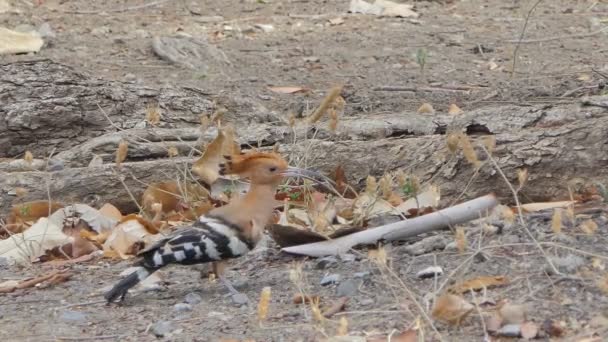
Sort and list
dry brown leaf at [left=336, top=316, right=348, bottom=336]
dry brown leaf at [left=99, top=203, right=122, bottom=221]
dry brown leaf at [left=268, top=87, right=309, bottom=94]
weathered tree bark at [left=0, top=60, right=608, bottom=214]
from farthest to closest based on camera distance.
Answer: dry brown leaf at [left=268, top=87, right=309, bottom=94]
dry brown leaf at [left=99, top=203, right=122, bottom=221]
weathered tree bark at [left=0, top=60, right=608, bottom=214]
dry brown leaf at [left=336, top=316, right=348, bottom=336]

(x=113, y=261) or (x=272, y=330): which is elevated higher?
(x=272, y=330)

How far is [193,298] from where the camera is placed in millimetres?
4613

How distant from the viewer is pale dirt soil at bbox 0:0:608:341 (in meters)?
4.14

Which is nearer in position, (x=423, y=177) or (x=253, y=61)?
(x=423, y=177)

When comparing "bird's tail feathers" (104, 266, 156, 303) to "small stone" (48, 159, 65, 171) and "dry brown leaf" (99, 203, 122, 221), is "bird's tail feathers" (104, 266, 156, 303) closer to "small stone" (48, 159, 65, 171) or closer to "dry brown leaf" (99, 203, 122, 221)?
"dry brown leaf" (99, 203, 122, 221)

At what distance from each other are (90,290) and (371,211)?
46.5 inches

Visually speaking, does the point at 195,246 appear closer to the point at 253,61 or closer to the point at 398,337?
the point at 398,337

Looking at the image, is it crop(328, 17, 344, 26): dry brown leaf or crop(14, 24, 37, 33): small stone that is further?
crop(328, 17, 344, 26): dry brown leaf

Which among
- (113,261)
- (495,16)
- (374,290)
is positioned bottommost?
(495,16)

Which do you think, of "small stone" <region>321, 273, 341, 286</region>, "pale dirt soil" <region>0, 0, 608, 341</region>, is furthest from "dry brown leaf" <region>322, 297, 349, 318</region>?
"small stone" <region>321, 273, 341, 286</region>

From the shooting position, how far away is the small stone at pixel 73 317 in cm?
446

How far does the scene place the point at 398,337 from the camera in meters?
3.84

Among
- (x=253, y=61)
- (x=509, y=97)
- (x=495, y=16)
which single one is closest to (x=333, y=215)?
(x=509, y=97)

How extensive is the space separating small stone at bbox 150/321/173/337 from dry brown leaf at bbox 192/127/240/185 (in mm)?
1245
